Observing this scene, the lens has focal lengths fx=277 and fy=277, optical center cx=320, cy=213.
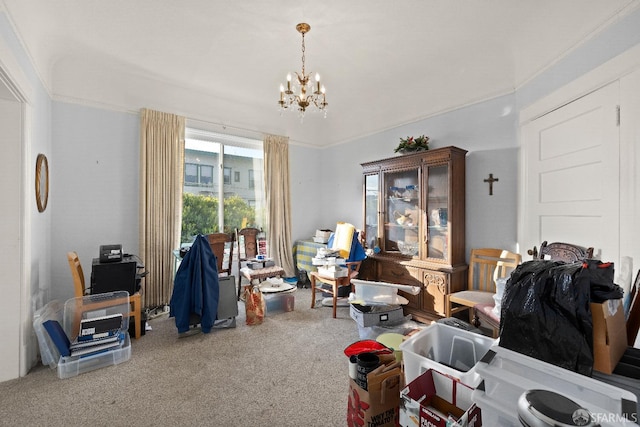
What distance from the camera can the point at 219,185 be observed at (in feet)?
14.2

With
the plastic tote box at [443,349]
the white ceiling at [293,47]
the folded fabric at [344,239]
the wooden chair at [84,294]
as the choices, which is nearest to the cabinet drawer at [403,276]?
the folded fabric at [344,239]

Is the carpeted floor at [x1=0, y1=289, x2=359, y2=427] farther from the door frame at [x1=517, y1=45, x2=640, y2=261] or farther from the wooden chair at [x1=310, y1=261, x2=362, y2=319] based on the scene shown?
the door frame at [x1=517, y1=45, x2=640, y2=261]

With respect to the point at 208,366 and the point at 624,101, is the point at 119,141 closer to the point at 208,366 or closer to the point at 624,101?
the point at 208,366

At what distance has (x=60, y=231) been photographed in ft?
10.2

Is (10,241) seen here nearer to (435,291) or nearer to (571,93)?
(435,291)

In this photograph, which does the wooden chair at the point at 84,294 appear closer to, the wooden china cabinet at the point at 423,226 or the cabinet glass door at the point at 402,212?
the wooden china cabinet at the point at 423,226

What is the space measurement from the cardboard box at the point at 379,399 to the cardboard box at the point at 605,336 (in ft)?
2.32

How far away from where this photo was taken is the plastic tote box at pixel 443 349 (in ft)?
3.90

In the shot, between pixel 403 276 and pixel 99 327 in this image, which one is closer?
pixel 99 327

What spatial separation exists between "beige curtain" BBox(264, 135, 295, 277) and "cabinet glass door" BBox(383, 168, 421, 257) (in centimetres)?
179

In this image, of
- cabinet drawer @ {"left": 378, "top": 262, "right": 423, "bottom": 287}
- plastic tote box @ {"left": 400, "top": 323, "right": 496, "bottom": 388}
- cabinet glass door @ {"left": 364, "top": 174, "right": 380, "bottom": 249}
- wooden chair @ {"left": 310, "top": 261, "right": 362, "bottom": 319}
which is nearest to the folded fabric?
cabinet glass door @ {"left": 364, "top": 174, "right": 380, "bottom": 249}

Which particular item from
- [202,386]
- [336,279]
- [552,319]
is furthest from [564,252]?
[202,386]

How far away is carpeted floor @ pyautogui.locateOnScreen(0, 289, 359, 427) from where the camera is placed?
1.74m

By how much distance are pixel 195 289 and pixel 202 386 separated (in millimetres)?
1034
